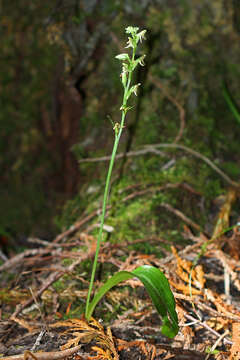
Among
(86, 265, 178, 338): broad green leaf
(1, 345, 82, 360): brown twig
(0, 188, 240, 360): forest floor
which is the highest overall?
(86, 265, 178, 338): broad green leaf

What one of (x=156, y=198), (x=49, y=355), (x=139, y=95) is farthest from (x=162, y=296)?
(x=139, y=95)

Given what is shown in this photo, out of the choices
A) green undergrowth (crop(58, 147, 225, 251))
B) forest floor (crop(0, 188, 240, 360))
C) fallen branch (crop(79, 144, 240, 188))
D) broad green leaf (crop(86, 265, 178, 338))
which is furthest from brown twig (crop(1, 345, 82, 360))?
fallen branch (crop(79, 144, 240, 188))

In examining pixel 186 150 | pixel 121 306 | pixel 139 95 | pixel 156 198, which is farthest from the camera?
pixel 139 95

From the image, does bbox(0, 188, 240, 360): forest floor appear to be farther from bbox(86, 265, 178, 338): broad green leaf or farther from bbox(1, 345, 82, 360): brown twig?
bbox(86, 265, 178, 338): broad green leaf

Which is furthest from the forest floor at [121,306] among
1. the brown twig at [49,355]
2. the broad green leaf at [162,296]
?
the broad green leaf at [162,296]

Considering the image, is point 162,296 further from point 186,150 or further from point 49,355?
point 186,150

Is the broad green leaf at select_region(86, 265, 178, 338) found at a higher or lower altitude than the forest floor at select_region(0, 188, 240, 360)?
higher
